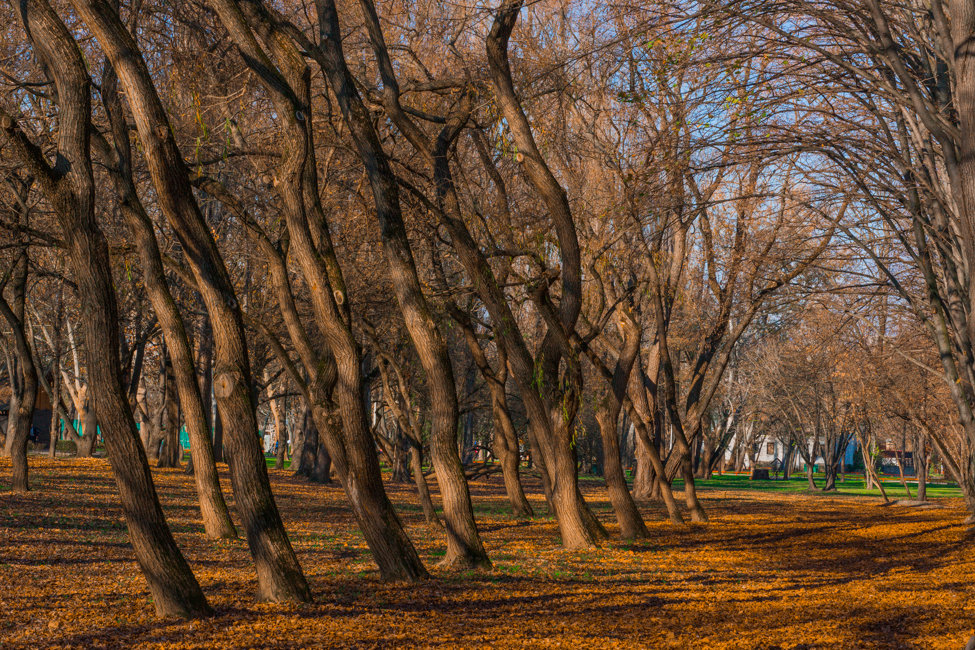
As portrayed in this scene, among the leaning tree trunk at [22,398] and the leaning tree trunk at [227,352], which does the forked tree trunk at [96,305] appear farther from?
the leaning tree trunk at [22,398]

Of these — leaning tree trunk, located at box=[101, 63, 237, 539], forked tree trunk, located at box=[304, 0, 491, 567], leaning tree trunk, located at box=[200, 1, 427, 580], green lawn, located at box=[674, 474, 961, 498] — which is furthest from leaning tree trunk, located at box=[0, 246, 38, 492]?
→ green lawn, located at box=[674, 474, 961, 498]

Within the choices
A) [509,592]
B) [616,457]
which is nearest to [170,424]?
[616,457]

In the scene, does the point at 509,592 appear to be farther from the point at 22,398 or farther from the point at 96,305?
the point at 22,398

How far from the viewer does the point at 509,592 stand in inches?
372

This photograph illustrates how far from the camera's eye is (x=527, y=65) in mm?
14867

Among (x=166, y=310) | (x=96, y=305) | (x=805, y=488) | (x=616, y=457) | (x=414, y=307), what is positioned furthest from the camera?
(x=805, y=488)

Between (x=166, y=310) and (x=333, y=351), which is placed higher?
(x=166, y=310)

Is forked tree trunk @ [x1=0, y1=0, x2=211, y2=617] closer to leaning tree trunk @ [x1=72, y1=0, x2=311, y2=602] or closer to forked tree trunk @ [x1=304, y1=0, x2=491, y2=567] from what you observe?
leaning tree trunk @ [x1=72, y1=0, x2=311, y2=602]

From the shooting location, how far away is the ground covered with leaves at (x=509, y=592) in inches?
284

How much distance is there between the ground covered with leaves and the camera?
23.7 ft

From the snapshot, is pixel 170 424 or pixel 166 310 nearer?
pixel 166 310

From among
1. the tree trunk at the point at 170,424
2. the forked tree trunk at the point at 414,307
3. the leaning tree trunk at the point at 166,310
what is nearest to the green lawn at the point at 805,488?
the tree trunk at the point at 170,424

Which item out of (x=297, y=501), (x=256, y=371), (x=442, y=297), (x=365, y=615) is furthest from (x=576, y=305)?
(x=256, y=371)

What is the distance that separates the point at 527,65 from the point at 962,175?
9.48 meters
